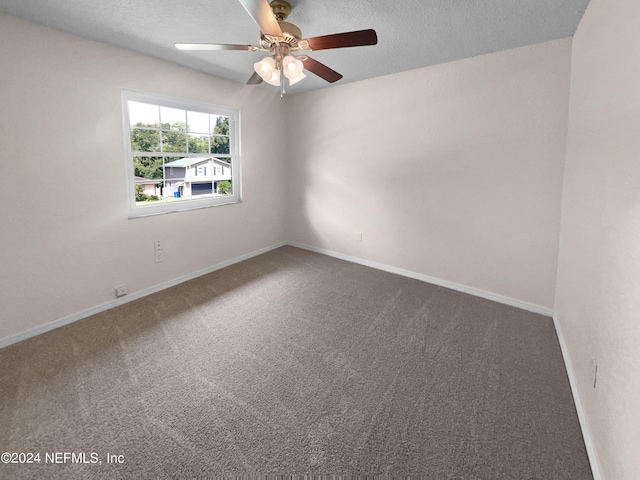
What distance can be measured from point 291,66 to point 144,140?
192cm

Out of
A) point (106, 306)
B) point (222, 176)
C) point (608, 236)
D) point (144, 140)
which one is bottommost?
point (106, 306)

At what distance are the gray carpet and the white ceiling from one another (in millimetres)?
2310

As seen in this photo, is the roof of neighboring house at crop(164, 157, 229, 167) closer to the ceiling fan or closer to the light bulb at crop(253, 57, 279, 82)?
the ceiling fan

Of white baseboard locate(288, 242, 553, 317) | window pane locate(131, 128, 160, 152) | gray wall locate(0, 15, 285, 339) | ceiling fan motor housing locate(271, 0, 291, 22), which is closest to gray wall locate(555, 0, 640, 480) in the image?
white baseboard locate(288, 242, 553, 317)

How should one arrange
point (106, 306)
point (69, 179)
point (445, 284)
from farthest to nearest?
point (445, 284)
point (106, 306)
point (69, 179)

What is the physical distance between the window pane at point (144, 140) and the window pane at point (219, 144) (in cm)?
70

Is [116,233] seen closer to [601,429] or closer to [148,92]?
[148,92]

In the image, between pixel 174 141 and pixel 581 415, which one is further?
pixel 174 141

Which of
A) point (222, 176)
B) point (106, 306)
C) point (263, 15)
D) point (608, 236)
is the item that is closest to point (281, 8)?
point (263, 15)

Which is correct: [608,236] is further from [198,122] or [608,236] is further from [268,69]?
[198,122]

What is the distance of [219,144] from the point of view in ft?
12.5

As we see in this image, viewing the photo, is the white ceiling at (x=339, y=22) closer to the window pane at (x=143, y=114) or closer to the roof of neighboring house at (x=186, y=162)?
the window pane at (x=143, y=114)

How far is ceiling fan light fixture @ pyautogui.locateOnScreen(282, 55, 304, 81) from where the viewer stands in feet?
6.41

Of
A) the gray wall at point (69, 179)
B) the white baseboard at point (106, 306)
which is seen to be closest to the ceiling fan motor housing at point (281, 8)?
the gray wall at point (69, 179)
